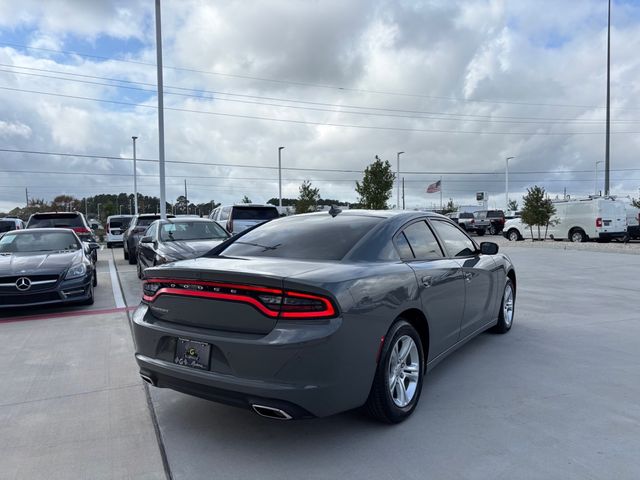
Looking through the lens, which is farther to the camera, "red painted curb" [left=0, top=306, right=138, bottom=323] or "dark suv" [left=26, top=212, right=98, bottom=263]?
"dark suv" [left=26, top=212, right=98, bottom=263]

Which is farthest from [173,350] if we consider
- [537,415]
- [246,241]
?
[537,415]

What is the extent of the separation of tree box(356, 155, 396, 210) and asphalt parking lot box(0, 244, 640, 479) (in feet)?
92.0

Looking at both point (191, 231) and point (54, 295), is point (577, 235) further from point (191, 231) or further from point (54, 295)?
point (54, 295)

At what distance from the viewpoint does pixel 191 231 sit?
34.3 ft

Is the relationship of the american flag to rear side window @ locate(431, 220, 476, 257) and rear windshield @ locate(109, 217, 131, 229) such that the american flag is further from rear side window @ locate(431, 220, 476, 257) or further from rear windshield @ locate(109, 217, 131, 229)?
rear side window @ locate(431, 220, 476, 257)

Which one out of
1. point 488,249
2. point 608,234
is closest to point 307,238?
point 488,249

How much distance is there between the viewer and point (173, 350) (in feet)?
10.5

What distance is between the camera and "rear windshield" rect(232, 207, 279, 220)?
48.3 feet

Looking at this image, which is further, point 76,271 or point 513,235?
point 513,235

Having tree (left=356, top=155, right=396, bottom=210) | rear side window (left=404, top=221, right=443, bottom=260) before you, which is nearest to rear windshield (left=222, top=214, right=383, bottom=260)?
rear side window (left=404, top=221, right=443, bottom=260)

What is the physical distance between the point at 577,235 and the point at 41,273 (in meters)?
22.8

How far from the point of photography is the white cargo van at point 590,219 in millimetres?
21359

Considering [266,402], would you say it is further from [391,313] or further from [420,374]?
[420,374]

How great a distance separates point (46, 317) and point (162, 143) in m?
11.7
